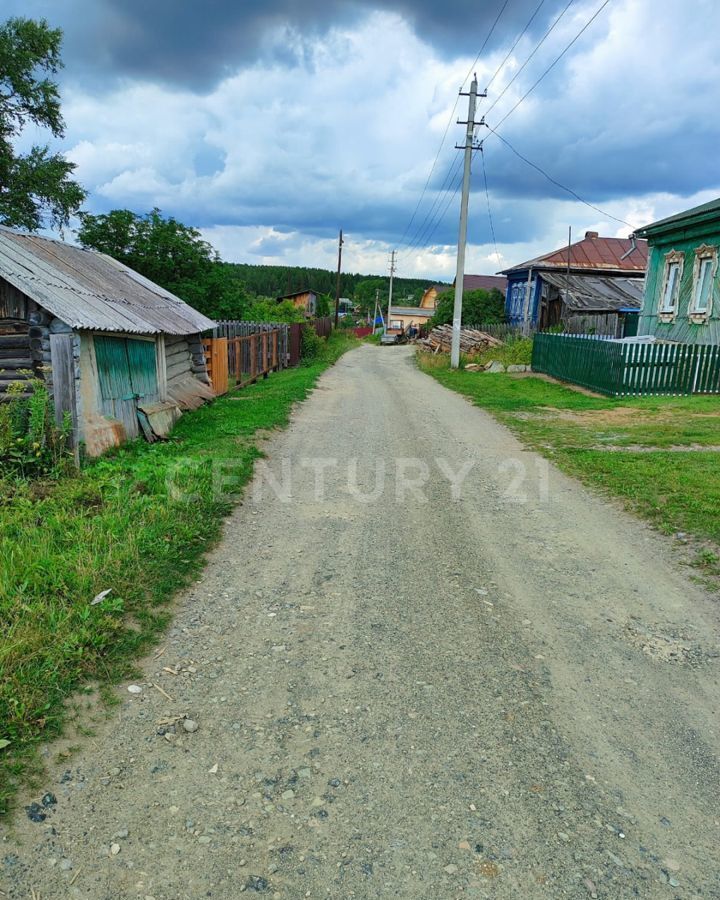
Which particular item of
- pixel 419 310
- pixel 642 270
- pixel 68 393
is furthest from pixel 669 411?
pixel 419 310

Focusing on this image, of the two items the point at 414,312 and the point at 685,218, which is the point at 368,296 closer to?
the point at 414,312

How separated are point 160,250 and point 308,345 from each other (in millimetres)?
7865

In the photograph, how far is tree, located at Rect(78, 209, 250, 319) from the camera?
24797 mm

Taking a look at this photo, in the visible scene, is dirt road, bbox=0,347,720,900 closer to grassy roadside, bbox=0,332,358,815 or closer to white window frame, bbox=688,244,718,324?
grassy roadside, bbox=0,332,358,815

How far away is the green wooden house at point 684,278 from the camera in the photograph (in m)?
17.9

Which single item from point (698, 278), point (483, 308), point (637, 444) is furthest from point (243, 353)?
point (483, 308)

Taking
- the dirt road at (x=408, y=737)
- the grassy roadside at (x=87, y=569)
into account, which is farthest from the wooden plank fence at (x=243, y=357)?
the dirt road at (x=408, y=737)

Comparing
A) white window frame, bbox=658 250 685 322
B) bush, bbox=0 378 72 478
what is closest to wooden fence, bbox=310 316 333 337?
white window frame, bbox=658 250 685 322

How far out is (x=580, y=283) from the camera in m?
31.2

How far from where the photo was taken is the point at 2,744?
2955 millimetres

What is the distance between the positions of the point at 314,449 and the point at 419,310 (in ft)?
273

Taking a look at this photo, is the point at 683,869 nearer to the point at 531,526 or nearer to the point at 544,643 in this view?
the point at 544,643

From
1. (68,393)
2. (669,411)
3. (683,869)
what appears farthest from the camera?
(669,411)

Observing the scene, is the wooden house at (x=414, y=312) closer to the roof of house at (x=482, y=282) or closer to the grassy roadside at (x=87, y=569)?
the roof of house at (x=482, y=282)
